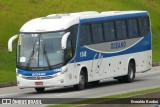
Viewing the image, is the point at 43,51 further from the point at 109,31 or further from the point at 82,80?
the point at 109,31

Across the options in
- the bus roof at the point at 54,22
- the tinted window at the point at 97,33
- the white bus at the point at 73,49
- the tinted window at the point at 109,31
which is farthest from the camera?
the tinted window at the point at 109,31

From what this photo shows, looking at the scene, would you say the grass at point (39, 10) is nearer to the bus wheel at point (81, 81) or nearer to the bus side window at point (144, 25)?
the bus side window at point (144, 25)

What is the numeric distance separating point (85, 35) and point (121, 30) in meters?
3.53

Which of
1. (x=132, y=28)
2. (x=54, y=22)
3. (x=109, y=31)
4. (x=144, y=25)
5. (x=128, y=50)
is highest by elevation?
(x=54, y=22)

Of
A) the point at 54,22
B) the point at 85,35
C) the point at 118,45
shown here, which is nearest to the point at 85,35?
the point at 85,35

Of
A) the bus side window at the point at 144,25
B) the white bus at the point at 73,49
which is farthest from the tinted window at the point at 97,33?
the bus side window at the point at 144,25

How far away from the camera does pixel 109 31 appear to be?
106 feet

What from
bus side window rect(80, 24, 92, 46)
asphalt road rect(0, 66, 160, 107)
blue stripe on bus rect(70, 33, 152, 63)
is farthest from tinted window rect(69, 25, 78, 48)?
asphalt road rect(0, 66, 160, 107)

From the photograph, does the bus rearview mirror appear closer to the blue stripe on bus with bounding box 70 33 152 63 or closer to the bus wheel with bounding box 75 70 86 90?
the blue stripe on bus with bounding box 70 33 152 63

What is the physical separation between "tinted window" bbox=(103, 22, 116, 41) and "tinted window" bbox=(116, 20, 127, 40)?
0.44 m

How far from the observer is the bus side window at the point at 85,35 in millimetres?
29934

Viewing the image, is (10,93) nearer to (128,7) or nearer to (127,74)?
(127,74)

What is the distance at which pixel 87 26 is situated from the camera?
30.7 m

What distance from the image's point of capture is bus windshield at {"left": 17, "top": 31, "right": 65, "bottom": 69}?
1124 inches
